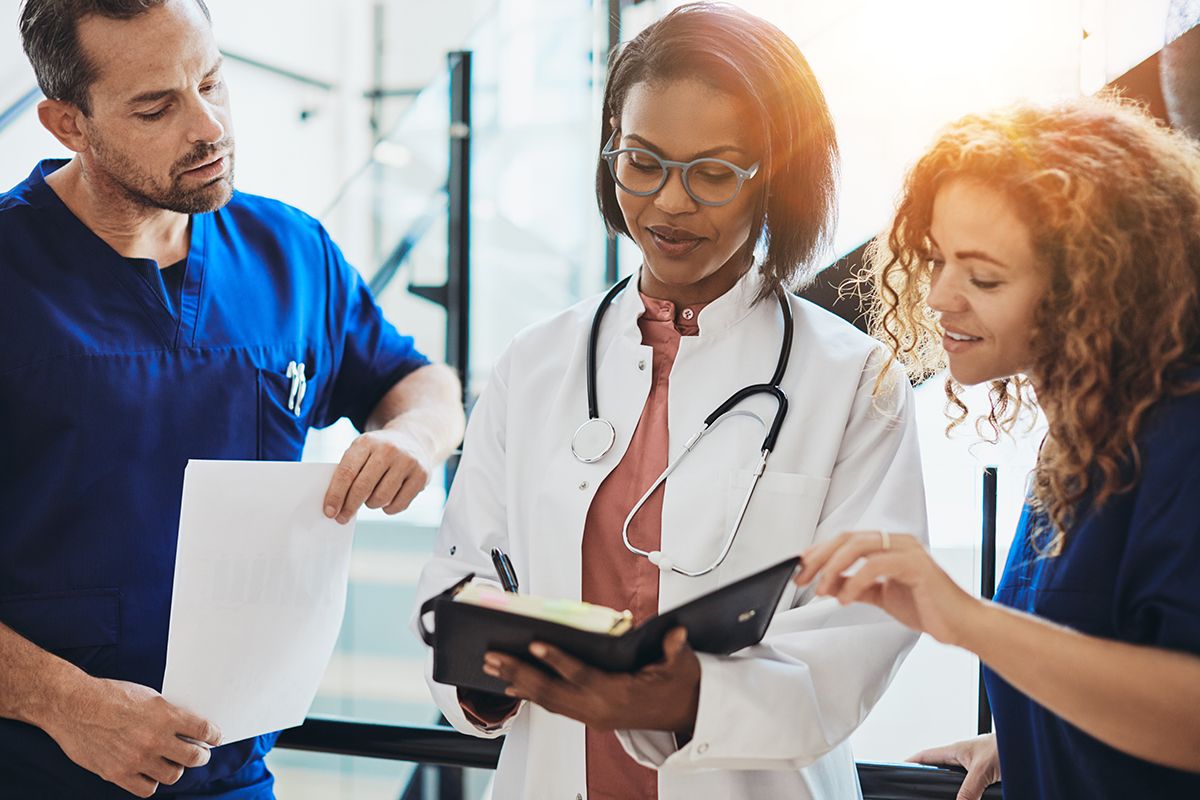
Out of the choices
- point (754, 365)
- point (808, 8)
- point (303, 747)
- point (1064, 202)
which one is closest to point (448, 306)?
point (808, 8)

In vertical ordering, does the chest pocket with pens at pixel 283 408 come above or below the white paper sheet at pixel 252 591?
above

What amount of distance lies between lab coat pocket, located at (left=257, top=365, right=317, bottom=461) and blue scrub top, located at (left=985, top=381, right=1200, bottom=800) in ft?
3.27

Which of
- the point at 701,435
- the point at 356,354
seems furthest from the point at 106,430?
the point at 701,435

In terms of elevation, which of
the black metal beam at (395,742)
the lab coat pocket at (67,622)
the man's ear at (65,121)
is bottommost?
the black metal beam at (395,742)

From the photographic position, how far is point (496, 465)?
1.41 metres

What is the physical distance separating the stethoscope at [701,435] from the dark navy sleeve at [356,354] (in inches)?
18.2

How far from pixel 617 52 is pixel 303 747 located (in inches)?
44.1

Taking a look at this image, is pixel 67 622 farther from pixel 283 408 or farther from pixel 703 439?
pixel 703 439

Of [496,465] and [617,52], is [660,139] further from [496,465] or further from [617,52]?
[496,465]

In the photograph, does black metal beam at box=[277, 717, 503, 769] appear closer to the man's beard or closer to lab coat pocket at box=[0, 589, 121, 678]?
lab coat pocket at box=[0, 589, 121, 678]

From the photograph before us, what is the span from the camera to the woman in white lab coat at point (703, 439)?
3.93 feet

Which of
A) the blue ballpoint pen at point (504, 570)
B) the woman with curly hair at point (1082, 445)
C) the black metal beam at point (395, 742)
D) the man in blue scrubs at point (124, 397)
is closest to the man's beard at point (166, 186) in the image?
the man in blue scrubs at point (124, 397)

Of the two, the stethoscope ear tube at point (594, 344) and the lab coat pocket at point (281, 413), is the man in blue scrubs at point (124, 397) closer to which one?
the lab coat pocket at point (281, 413)

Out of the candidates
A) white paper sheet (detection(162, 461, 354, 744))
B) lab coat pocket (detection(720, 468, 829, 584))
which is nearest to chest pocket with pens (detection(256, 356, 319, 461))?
white paper sheet (detection(162, 461, 354, 744))
